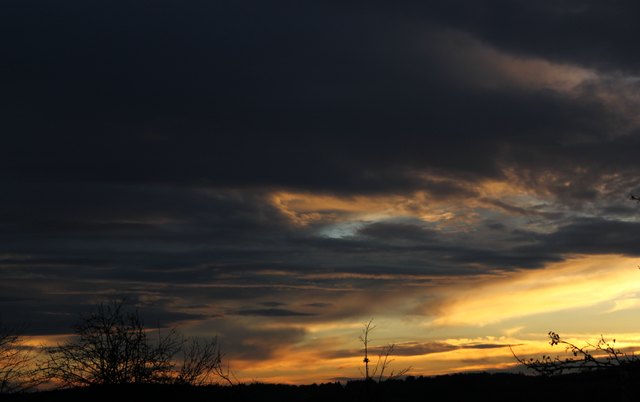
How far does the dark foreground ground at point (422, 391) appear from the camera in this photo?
2941cm

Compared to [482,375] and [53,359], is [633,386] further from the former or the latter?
[482,375]

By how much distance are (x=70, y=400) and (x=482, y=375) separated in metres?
25.9

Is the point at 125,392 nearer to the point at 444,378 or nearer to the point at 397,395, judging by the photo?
the point at 397,395

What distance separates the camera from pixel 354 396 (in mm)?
17250

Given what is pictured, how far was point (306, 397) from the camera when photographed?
39531mm

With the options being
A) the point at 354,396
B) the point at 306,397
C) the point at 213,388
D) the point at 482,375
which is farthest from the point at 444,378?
the point at 354,396

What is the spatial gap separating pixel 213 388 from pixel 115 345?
15.5ft

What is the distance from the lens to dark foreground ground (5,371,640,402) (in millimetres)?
29406

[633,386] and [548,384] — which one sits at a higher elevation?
[548,384]

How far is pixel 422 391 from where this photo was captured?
43.8 m

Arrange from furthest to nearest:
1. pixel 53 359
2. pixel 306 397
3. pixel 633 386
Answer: pixel 306 397 < pixel 53 359 < pixel 633 386

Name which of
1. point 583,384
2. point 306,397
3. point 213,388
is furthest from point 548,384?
point 213,388

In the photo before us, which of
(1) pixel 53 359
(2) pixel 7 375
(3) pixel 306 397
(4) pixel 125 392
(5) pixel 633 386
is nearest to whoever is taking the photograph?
(5) pixel 633 386

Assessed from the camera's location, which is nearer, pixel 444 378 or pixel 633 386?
pixel 633 386
